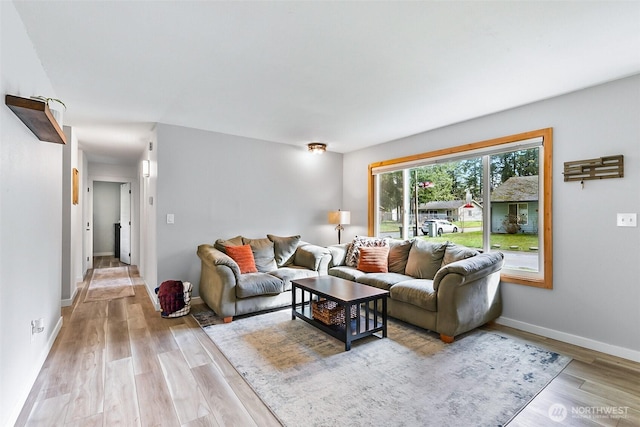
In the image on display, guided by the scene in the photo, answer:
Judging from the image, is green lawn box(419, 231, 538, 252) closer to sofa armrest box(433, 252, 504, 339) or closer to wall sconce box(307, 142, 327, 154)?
sofa armrest box(433, 252, 504, 339)

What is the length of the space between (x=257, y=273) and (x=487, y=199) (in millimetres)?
2986

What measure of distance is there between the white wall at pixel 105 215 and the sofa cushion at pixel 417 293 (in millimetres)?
8336

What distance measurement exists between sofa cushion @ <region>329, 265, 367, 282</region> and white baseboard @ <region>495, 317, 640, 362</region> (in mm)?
1661

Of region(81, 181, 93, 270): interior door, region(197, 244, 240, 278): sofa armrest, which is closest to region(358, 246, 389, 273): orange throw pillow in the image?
region(197, 244, 240, 278): sofa armrest

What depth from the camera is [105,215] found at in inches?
331

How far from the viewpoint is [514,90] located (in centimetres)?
288

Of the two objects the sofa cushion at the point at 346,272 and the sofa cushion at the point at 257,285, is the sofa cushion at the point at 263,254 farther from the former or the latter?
the sofa cushion at the point at 346,272

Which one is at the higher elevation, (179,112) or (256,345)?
(179,112)

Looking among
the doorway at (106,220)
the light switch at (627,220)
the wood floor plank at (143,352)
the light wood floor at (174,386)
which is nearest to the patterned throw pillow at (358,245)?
the light wood floor at (174,386)

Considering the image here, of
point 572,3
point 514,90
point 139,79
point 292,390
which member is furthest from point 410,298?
point 139,79

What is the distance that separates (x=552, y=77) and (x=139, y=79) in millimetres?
3594

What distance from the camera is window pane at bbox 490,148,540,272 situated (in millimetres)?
3301

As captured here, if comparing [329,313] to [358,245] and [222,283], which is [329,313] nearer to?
[222,283]

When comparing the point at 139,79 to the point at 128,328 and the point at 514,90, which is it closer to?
the point at 128,328
